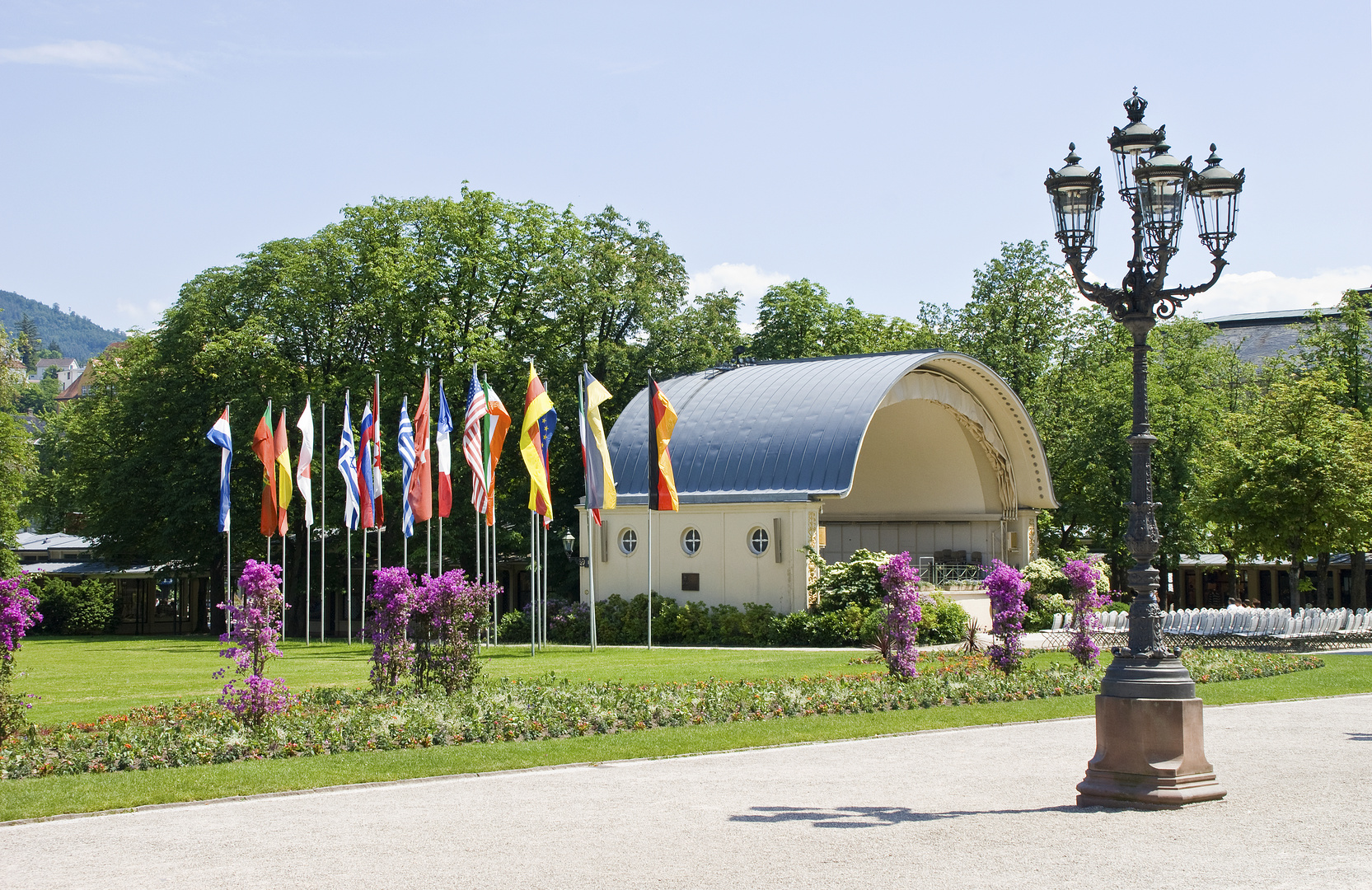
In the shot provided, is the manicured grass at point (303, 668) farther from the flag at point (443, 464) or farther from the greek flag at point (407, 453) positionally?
the flag at point (443, 464)

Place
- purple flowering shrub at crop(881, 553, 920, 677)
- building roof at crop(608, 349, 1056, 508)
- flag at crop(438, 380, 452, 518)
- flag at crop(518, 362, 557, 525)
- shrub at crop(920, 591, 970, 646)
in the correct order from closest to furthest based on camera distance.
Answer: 1. purple flowering shrub at crop(881, 553, 920, 677)
2. flag at crop(518, 362, 557, 525)
3. flag at crop(438, 380, 452, 518)
4. shrub at crop(920, 591, 970, 646)
5. building roof at crop(608, 349, 1056, 508)

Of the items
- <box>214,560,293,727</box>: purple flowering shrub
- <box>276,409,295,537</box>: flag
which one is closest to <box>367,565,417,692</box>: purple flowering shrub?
<box>214,560,293,727</box>: purple flowering shrub

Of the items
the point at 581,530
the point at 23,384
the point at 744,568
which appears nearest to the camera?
the point at 744,568

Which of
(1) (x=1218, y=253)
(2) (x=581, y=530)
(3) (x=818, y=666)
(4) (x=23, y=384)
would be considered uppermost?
(4) (x=23, y=384)

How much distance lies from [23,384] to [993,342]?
40130mm

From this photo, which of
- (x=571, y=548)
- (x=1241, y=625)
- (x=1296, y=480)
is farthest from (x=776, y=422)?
A: (x=1296, y=480)

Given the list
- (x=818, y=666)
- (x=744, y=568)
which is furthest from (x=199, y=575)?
(x=818, y=666)

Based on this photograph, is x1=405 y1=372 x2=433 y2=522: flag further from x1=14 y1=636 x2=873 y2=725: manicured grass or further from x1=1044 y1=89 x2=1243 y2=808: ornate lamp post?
x1=1044 y1=89 x2=1243 y2=808: ornate lamp post

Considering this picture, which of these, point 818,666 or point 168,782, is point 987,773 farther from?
point 818,666

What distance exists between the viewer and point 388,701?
17297mm

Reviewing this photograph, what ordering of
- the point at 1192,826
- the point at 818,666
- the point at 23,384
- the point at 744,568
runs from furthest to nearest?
the point at 23,384
the point at 744,568
the point at 818,666
the point at 1192,826

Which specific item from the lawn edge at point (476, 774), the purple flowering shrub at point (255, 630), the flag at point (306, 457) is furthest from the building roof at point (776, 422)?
the purple flowering shrub at point (255, 630)

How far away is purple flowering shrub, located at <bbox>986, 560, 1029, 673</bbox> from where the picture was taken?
2150cm

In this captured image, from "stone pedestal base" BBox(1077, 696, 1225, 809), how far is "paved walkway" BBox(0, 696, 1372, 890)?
0.22m
